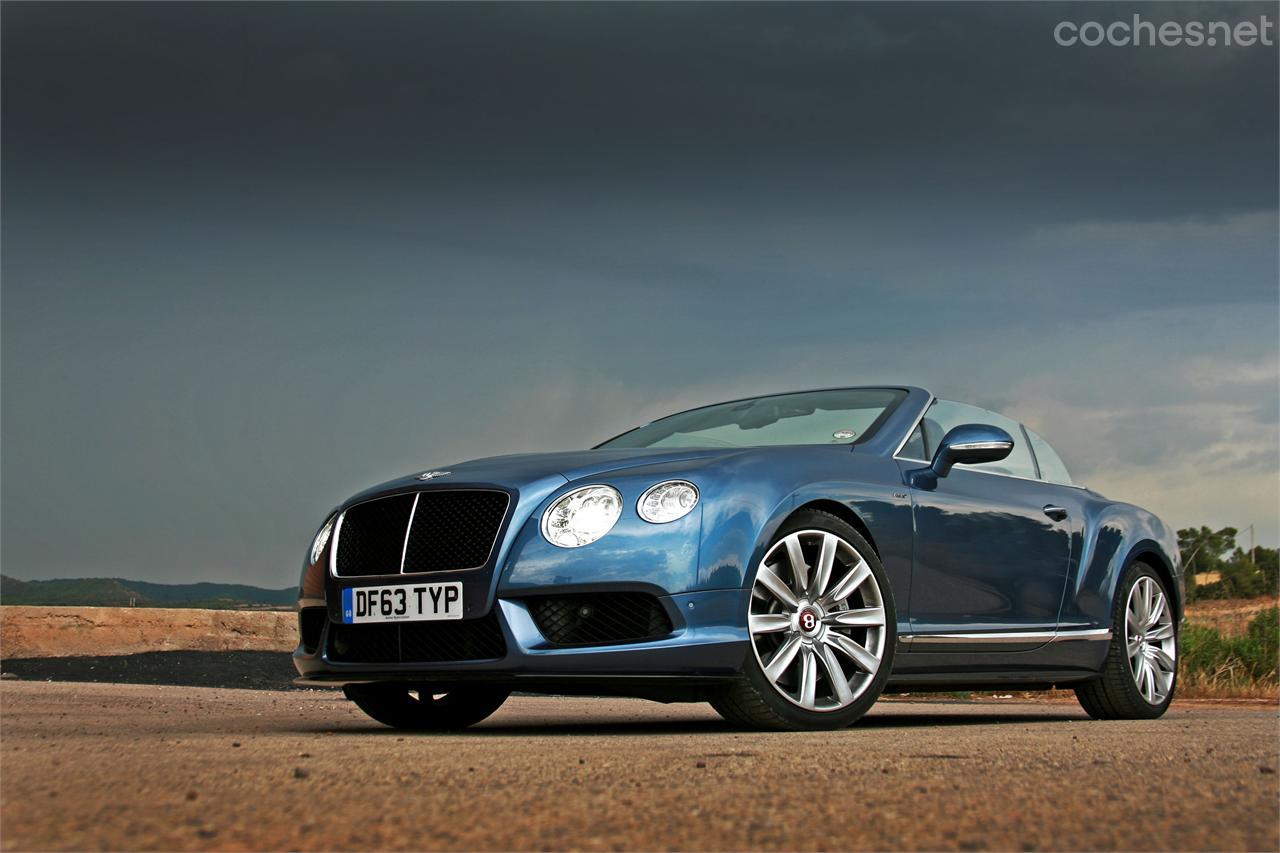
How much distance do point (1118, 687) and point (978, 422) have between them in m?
1.59

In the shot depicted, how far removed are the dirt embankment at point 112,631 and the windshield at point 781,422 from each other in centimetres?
639

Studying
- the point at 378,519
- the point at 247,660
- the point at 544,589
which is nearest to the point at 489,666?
the point at 544,589

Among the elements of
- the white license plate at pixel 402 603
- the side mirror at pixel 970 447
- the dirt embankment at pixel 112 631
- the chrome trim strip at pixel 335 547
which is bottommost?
the dirt embankment at pixel 112 631

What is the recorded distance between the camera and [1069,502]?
7.49 m

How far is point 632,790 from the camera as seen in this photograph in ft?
11.0

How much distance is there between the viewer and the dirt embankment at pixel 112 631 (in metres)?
12.2

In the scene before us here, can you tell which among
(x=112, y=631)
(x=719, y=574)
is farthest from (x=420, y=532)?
(x=112, y=631)

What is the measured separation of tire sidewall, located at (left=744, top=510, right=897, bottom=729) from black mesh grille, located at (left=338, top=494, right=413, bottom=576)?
4.53ft

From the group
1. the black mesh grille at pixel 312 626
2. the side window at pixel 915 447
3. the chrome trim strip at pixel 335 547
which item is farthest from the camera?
the side window at pixel 915 447

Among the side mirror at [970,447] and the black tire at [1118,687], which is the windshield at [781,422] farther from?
the black tire at [1118,687]

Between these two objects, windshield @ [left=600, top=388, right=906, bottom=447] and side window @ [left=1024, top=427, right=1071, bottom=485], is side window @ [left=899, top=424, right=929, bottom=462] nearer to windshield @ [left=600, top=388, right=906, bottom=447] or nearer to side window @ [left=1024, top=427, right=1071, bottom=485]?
windshield @ [left=600, top=388, right=906, bottom=447]

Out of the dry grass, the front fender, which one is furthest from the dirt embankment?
the dry grass

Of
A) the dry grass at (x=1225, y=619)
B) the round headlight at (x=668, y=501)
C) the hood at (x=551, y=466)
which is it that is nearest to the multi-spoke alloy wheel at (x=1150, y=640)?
the hood at (x=551, y=466)

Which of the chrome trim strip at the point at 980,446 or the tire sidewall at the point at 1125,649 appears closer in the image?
the chrome trim strip at the point at 980,446
